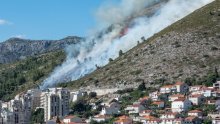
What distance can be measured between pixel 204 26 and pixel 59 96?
44894 millimetres

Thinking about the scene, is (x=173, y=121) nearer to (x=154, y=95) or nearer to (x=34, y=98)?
(x=154, y=95)

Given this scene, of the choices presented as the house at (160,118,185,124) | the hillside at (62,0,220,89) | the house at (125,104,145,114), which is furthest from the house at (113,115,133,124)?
the hillside at (62,0,220,89)

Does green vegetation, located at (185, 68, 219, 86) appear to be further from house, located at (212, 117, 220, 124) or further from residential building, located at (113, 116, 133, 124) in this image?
house, located at (212, 117, 220, 124)

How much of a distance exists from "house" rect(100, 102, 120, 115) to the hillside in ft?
52.8

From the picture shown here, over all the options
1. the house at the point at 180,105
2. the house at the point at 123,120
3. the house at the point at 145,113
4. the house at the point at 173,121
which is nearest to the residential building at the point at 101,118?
the house at the point at 123,120

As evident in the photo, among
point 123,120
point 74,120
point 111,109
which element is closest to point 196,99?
point 111,109

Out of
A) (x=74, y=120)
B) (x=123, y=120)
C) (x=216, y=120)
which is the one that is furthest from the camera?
(x=74, y=120)

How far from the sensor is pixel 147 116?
362ft

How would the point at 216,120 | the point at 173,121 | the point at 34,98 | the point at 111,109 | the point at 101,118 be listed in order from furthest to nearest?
the point at 34,98, the point at 111,109, the point at 101,118, the point at 173,121, the point at 216,120

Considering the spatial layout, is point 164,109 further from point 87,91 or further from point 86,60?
point 86,60

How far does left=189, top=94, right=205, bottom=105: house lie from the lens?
386 ft

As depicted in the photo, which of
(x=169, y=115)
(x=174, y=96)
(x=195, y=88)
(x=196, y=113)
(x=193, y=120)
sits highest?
→ (x=195, y=88)

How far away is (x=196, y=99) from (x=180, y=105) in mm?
4733

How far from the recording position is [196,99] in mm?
118375
